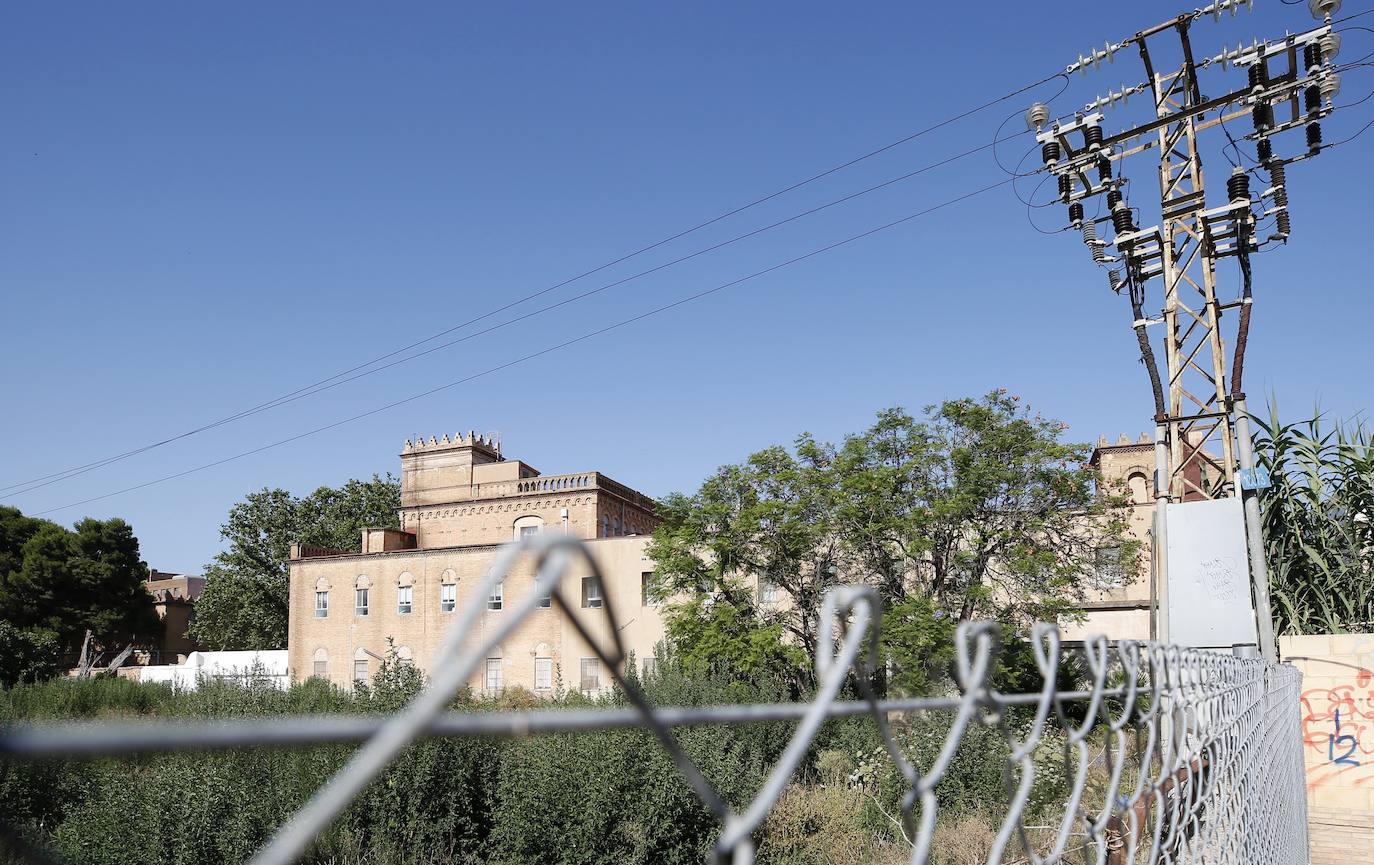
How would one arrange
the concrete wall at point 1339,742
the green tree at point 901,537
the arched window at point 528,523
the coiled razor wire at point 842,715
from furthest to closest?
the arched window at point 528,523, the green tree at point 901,537, the concrete wall at point 1339,742, the coiled razor wire at point 842,715

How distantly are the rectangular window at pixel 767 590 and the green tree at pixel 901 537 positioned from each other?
0.39 feet

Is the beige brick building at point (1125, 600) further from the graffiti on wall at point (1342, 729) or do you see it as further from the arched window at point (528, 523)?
the arched window at point (528, 523)

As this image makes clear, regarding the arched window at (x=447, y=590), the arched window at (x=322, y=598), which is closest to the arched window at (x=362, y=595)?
the arched window at (x=322, y=598)

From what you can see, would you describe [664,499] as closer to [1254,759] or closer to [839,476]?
[839,476]

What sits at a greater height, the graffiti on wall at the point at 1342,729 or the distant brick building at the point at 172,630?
the graffiti on wall at the point at 1342,729

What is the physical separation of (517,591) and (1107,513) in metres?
17.8

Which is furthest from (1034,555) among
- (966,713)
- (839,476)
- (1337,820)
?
(966,713)

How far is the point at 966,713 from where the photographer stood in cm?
102

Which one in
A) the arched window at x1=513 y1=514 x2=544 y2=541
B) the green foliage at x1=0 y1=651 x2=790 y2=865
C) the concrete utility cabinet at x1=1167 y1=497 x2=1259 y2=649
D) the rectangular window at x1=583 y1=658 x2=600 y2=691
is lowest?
the rectangular window at x1=583 y1=658 x2=600 y2=691

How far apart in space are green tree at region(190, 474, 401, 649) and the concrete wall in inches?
1721

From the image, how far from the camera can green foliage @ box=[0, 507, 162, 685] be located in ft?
145

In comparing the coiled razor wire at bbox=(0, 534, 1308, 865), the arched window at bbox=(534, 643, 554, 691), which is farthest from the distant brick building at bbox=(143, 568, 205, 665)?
the coiled razor wire at bbox=(0, 534, 1308, 865)

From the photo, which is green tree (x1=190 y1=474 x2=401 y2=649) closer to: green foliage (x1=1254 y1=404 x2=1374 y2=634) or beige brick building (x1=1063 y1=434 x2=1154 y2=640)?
beige brick building (x1=1063 y1=434 x2=1154 y2=640)

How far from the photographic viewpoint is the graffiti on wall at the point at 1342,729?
6.18 metres
